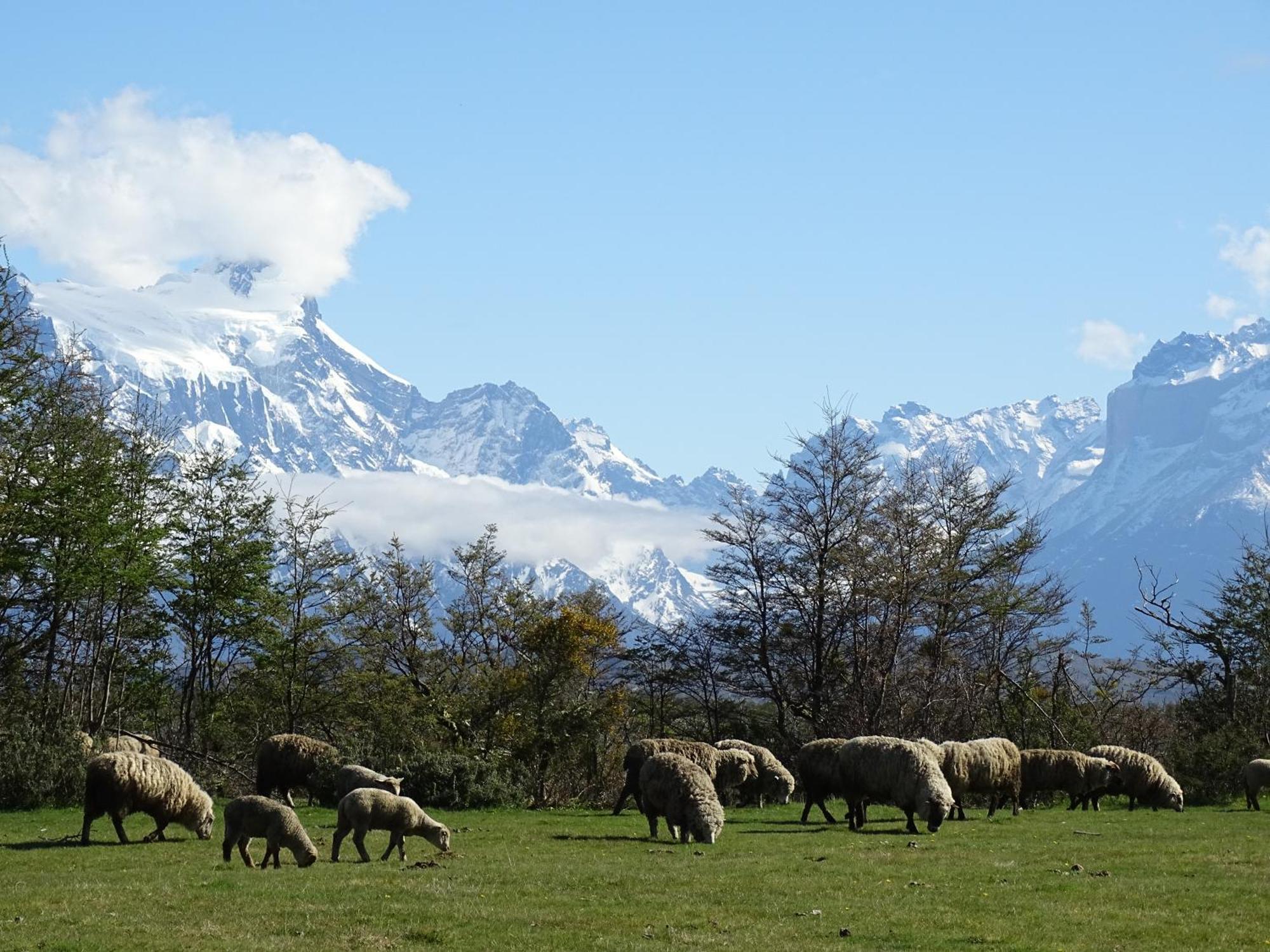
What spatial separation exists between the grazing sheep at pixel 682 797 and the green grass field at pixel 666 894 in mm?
537

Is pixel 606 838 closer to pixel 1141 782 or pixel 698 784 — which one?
pixel 698 784

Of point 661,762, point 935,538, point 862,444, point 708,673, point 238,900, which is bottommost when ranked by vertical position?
point 238,900

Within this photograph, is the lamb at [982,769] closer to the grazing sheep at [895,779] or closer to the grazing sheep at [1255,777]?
the grazing sheep at [895,779]

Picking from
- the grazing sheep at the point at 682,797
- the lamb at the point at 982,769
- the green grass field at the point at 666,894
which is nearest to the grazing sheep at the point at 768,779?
the lamb at the point at 982,769

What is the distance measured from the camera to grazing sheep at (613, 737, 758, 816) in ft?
110

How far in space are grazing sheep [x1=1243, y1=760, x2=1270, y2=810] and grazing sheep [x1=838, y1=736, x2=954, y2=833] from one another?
10.4 metres

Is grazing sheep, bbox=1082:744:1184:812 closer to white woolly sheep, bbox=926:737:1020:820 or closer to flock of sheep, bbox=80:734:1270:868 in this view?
flock of sheep, bbox=80:734:1270:868

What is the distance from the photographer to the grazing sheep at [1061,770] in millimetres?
34750

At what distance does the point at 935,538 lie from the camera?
150 feet

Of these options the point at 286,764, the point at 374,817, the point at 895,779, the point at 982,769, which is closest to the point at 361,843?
the point at 374,817

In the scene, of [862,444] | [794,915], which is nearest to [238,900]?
[794,915]

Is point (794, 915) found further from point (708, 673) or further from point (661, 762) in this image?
point (708, 673)

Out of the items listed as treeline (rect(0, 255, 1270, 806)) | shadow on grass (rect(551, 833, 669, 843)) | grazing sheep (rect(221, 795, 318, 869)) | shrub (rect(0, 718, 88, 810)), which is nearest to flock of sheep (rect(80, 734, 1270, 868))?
grazing sheep (rect(221, 795, 318, 869))

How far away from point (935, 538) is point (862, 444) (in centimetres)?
525
